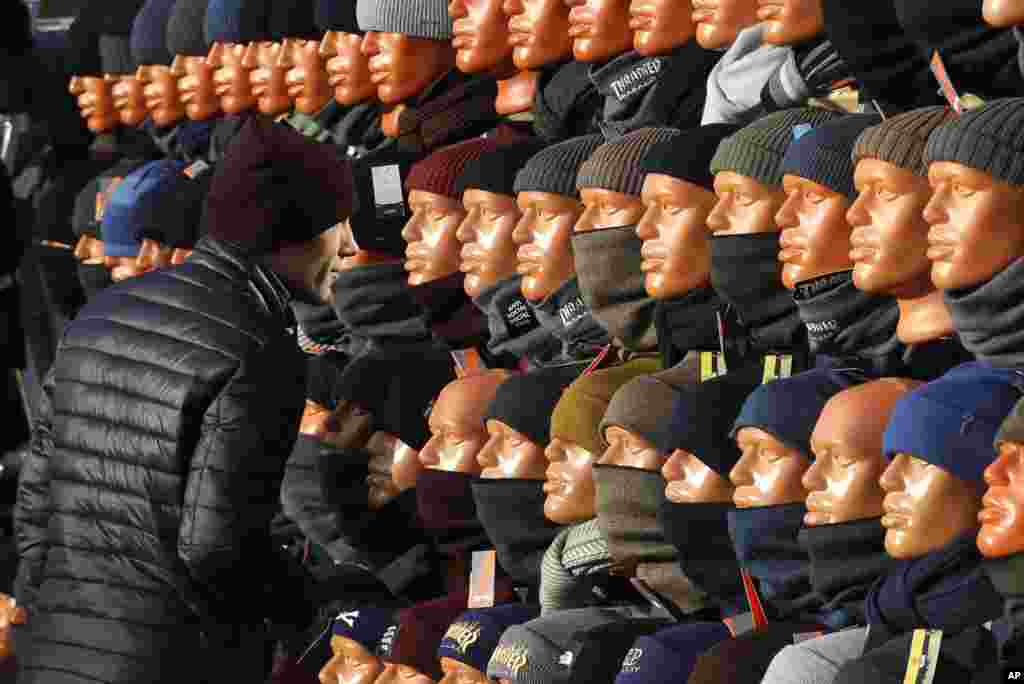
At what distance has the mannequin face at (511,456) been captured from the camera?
18.0 ft

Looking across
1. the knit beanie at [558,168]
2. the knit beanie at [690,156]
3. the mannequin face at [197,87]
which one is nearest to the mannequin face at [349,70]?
the mannequin face at [197,87]

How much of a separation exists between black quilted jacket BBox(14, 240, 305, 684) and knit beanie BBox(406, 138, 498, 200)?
65.8 inches

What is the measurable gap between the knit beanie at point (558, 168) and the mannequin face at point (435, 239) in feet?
1.57

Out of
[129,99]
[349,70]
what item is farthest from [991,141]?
[129,99]

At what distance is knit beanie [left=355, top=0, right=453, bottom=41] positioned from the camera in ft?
21.1

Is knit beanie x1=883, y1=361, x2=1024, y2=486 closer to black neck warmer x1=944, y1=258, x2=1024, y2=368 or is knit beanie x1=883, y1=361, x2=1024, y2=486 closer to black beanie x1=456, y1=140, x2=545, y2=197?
black neck warmer x1=944, y1=258, x2=1024, y2=368

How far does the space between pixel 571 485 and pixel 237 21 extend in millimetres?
3018

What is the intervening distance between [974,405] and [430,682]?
224 cm

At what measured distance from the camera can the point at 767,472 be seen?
4617 mm

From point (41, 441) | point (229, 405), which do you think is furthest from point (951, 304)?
point (41, 441)

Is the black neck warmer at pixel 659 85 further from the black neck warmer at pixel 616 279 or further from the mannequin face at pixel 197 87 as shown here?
the mannequin face at pixel 197 87

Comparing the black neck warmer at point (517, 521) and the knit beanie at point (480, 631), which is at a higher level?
the black neck warmer at point (517, 521)

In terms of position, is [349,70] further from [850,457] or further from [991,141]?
[991,141]

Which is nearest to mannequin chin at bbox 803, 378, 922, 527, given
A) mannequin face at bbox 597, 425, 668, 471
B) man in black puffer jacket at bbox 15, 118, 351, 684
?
mannequin face at bbox 597, 425, 668, 471
